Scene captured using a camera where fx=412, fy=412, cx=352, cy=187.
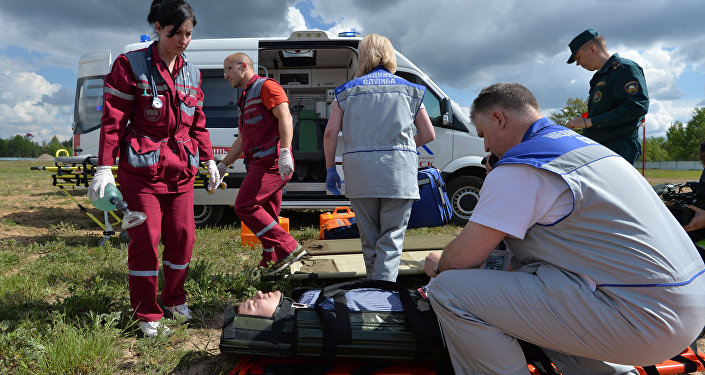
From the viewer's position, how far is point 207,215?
236 inches

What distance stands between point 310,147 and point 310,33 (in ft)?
6.15

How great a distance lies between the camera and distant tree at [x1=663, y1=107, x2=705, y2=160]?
167 ft

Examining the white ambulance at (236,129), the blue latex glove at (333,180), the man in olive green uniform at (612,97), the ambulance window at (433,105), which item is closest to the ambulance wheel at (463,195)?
the white ambulance at (236,129)

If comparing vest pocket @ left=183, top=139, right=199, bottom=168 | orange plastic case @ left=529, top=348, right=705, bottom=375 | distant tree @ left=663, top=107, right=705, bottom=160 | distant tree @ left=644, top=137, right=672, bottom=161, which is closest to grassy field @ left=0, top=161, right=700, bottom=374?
vest pocket @ left=183, top=139, right=199, bottom=168

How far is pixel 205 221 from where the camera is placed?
5.99 metres

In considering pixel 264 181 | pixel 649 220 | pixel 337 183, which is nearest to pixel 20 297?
pixel 264 181

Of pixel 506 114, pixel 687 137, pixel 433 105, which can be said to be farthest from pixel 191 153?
pixel 687 137

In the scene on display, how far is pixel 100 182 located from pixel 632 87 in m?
3.67

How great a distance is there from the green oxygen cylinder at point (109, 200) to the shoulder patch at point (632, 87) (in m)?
3.56

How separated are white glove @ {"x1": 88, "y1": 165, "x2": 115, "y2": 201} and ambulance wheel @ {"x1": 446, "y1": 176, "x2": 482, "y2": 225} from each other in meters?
4.72

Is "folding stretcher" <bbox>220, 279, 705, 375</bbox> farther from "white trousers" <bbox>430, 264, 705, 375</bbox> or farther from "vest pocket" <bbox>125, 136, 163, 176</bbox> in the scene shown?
"vest pocket" <bbox>125, 136, 163, 176</bbox>

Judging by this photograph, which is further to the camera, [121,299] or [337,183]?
[337,183]

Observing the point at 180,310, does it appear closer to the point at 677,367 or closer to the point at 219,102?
the point at 677,367

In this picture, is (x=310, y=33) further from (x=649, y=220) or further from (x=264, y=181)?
(x=649, y=220)
